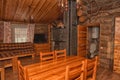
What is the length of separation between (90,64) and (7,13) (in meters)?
5.06

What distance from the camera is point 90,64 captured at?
212 cm

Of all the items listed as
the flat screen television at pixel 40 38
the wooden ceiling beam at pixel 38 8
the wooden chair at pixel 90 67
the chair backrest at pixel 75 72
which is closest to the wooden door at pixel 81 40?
the wooden ceiling beam at pixel 38 8

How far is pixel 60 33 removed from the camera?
6879 mm

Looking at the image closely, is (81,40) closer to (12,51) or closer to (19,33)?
(12,51)

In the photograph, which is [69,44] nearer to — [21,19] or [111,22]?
[111,22]

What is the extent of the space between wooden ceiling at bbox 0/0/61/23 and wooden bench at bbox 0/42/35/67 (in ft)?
4.76

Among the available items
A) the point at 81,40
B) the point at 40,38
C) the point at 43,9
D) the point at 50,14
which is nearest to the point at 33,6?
the point at 43,9

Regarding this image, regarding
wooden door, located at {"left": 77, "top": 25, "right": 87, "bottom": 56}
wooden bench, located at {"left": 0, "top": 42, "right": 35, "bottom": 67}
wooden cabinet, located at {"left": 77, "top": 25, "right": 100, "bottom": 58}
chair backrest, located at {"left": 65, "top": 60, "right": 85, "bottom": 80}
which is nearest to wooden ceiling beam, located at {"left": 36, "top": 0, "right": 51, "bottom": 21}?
wooden bench, located at {"left": 0, "top": 42, "right": 35, "bottom": 67}

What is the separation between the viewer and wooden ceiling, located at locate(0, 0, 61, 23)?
517 cm

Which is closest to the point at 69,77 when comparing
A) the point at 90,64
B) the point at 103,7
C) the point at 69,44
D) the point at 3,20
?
the point at 90,64

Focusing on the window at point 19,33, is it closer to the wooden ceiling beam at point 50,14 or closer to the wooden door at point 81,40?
the wooden ceiling beam at point 50,14

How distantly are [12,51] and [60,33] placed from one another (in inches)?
114

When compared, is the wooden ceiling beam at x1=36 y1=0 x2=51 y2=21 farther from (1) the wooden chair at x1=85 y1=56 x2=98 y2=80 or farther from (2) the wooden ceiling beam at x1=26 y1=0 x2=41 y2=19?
(1) the wooden chair at x1=85 y1=56 x2=98 y2=80

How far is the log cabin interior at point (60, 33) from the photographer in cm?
412
